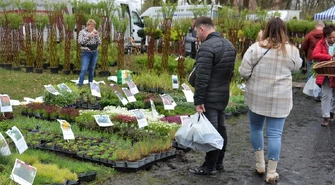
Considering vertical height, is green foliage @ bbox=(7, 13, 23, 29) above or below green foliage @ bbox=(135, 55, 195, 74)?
above

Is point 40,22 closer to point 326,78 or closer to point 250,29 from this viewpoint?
point 250,29

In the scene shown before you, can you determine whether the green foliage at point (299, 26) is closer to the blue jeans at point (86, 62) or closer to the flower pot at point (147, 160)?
the blue jeans at point (86, 62)

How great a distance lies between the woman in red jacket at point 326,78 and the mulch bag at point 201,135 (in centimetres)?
396

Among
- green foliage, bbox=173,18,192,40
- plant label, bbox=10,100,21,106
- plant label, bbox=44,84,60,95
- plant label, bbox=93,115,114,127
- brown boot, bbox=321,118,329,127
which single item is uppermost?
green foliage, bbox=173,18,192,40

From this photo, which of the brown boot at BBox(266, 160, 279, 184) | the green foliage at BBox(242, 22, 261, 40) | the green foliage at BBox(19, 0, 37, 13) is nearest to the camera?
the brown boot at BBox(266, 160, 279, 184)

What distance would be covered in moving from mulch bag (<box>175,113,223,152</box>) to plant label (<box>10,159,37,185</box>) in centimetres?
186

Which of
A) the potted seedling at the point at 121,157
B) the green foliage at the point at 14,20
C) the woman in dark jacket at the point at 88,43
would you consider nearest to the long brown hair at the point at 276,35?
the potted seedling at the point at 121,157

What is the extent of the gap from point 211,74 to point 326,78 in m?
4.04

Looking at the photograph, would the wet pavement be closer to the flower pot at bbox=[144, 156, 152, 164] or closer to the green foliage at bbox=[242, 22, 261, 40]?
the flower pot at bbox=[144, 156, 152, 164]

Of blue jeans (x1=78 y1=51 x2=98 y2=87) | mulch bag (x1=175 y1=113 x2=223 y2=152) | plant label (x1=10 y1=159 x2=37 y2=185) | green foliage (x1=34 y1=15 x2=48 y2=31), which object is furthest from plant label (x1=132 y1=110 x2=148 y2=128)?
green foliage (x1=34 y1=15 x2=48 y2=31)

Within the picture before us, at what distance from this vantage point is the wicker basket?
7.88m

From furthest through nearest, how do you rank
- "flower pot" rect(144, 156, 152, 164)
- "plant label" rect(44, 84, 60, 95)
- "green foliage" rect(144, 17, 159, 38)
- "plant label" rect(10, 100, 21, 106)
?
"green foliage" rect(144, 17, 159, 38)
"plant label" rect(10, 100, 21, 106)
"plant label" rect(44, 84, 60, 95)
"flower pot" rect(144, 156, 152, 164)

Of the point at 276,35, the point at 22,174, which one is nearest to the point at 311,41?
the point at 276,35

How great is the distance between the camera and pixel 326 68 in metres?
7.95
